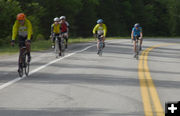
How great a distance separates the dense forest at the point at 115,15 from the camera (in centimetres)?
6981

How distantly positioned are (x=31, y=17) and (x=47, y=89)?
110 ft

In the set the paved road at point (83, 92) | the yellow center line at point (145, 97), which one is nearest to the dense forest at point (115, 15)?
the paved road at point (83, 92)

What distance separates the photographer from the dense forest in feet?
229

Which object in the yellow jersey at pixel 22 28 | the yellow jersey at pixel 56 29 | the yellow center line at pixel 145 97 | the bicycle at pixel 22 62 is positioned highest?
the yellow jersey at pixel 22 28

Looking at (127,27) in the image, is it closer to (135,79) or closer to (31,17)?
(31,17)

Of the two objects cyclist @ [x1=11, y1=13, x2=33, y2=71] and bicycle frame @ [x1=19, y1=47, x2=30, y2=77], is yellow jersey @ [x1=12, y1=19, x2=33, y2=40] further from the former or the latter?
bicycle frame @ [x1=19, y1=47, x2=30, y2=77]

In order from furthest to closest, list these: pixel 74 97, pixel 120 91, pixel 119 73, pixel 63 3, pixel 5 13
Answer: pixel 63 3 < pixel 5 13 < pixel 119 73 < pixel 120 91 < pixel 74 97

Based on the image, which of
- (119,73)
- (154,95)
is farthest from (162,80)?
(154,95)

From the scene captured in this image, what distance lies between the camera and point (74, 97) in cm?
936

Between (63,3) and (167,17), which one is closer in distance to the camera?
(63,3)

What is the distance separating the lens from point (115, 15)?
9050 cm

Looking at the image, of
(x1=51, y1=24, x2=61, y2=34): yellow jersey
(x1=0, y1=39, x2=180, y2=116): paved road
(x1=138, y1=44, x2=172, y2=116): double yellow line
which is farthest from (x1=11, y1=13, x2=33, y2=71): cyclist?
(x1=51, y1=24, x2=61, y2=34): yellow jersey

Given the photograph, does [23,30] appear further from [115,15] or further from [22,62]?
[115,15]

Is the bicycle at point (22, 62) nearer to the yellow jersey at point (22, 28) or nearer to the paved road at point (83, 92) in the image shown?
the paved road at point (83, 92)
